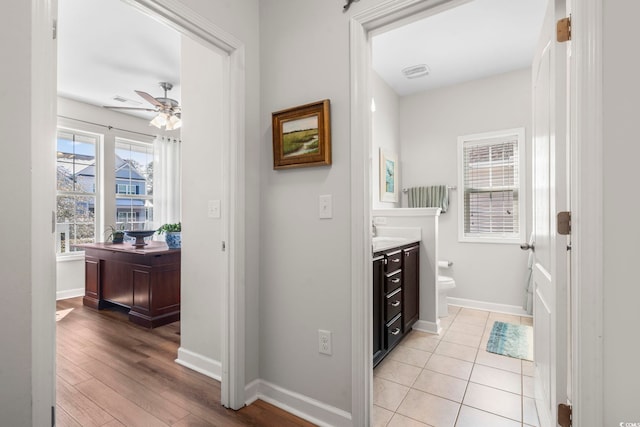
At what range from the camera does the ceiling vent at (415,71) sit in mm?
3527

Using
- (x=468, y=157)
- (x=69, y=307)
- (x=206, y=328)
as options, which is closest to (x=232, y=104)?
(x=206, y=328)

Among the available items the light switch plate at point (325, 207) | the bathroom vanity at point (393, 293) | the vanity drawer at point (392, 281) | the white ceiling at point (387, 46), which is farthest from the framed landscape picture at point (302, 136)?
the white ceiling at point (387, 46)

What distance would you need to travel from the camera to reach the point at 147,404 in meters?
1.86

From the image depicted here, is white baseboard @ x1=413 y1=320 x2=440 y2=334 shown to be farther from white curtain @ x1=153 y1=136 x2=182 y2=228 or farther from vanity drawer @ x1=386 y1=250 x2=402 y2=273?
white curtain @ x1=153 y1=136 x2=182 y2=228

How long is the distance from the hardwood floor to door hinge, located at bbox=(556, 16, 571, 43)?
85.1 inches

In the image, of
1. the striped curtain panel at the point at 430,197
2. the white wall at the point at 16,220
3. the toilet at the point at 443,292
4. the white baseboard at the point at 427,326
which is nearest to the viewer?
the white wall at the point at 16,220

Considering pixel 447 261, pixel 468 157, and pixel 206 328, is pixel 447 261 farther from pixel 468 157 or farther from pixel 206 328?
pixel 206 328

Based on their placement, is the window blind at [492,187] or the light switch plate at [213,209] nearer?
the light switch plate at [213,209]

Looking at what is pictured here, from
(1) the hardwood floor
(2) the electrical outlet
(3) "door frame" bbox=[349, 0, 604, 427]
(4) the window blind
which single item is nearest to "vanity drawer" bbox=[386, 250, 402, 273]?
(2) the electrical outlet

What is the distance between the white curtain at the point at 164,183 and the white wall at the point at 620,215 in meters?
5.66

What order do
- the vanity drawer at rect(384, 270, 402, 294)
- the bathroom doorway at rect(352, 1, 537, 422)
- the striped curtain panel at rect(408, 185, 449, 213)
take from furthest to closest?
1. the striped curtain panel at rect(408, 185, 449, 213)
2. the vanity drawer at rect(384, 270, 402, 294)
3. the bathroom doorway at rect(352, 1, 537, 422)

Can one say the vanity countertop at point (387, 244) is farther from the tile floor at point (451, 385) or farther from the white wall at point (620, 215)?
the white wall at point (620, 215)

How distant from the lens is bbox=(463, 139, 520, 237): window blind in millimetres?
3701

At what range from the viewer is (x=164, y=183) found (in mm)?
5398
